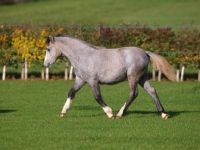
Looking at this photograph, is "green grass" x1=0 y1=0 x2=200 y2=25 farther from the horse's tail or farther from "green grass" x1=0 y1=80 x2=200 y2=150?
the horse's tail

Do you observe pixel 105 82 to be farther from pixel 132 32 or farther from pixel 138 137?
pixel 132 32

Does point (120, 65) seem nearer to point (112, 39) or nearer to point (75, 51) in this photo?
point (75, 51)

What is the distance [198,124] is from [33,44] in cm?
1450

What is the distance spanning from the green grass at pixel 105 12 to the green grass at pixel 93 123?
29825 millimetres

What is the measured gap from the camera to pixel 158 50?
27.2 m

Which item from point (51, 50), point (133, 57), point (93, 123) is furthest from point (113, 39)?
point (93, 123)

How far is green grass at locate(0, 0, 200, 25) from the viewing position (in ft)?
169

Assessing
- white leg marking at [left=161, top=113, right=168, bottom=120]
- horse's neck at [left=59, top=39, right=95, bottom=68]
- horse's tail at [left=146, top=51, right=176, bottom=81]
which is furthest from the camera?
horse's tail at [left=146, top=51, right=176, bottom=81]

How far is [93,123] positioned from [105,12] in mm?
43124

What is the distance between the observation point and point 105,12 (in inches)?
2231

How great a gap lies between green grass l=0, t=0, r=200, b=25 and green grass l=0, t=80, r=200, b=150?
29.8 metres

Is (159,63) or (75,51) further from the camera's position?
(159,63)

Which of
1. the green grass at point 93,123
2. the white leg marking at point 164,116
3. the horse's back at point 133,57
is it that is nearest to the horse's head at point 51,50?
the green grass at point 93,123

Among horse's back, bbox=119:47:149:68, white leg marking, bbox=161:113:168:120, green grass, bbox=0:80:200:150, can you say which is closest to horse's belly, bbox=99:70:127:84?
horse's back, bbox=119:47:149:68
